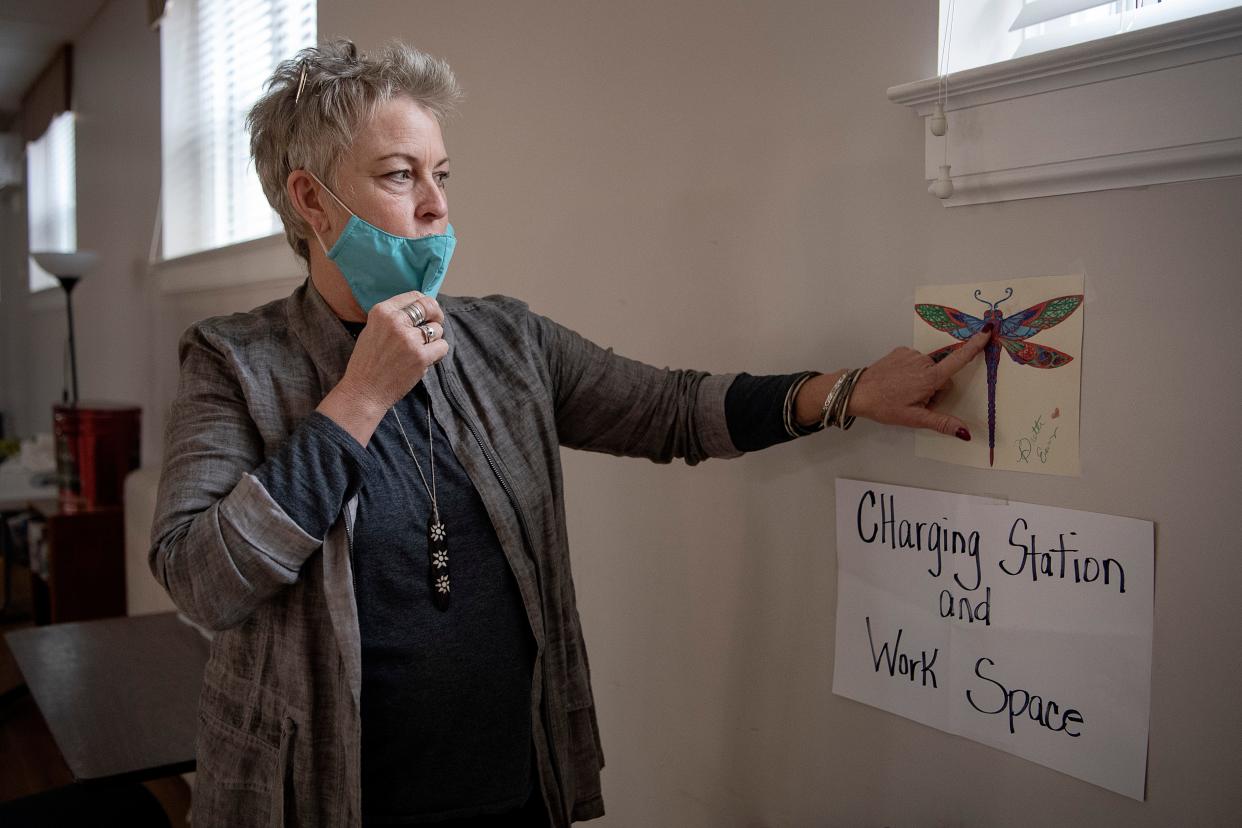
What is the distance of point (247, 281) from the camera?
8.86 ft

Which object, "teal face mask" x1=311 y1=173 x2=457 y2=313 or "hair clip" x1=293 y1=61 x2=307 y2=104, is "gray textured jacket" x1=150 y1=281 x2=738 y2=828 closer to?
"teal face mask" x1=311 y1=173 x2=457 y2=313

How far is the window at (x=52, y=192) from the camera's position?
5250 millimetres

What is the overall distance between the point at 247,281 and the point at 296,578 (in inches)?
76.0

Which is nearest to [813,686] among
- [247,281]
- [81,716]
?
[81,716]

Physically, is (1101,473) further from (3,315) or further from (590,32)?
(3,315)

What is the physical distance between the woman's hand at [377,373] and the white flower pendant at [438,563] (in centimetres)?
13

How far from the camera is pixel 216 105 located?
3195 mm

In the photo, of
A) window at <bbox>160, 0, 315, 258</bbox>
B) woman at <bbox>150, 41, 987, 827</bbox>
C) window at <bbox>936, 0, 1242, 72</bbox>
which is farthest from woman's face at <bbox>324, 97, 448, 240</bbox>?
window at <bbox>160, 0, 315, 258</bbox>

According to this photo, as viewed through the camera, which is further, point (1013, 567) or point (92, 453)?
point (92, 453)

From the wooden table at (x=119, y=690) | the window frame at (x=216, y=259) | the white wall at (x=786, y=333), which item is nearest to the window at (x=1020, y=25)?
the white wall at (x=786, y=333)

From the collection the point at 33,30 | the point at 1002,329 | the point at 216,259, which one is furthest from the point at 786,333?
the point at 33,30

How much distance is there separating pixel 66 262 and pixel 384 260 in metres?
3.54

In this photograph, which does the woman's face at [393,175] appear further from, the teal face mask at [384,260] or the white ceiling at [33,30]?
the white ceiling at [33,30]

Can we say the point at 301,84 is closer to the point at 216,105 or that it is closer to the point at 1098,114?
the point at 1098,114
